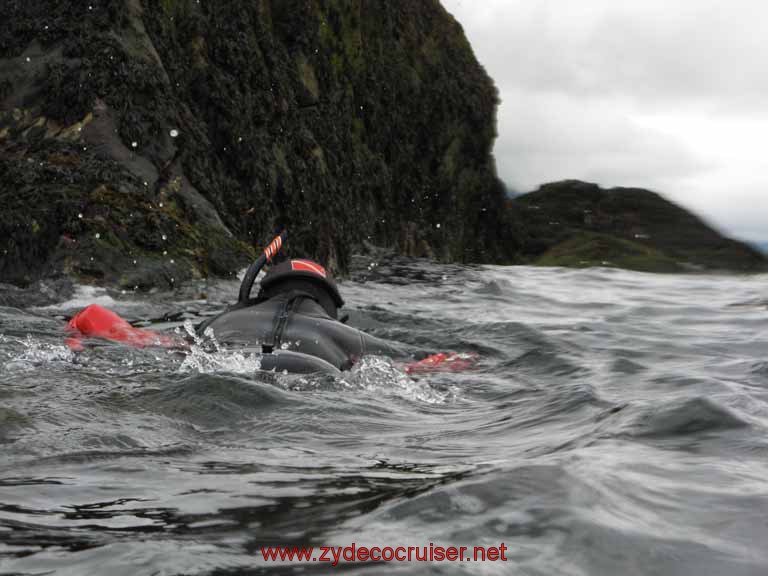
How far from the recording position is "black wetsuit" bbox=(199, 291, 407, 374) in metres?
5.53

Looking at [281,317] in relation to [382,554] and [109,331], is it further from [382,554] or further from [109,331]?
[382,554]

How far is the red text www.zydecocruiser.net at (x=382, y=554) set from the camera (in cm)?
207

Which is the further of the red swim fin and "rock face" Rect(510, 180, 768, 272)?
"rock face" Rect(510, 180, 768, 272)

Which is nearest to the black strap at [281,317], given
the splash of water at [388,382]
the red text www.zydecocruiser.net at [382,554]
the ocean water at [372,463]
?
the ocean water at [372,463]

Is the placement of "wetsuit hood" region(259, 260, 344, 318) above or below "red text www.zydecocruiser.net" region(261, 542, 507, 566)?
above

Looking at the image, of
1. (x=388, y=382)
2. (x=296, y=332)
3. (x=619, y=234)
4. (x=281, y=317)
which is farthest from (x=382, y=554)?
(x=619, y=234)

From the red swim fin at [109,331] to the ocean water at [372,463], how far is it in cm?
22

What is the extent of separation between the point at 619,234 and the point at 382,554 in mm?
42711

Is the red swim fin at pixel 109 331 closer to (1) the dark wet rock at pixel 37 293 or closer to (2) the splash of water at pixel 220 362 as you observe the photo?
(2) the splash of water at pixel 220 362

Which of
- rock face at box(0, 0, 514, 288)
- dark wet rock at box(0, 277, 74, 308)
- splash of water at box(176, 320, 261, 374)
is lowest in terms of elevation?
splash of water at box(176, 320, 261, 374)

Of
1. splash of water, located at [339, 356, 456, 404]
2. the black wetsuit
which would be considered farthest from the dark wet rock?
splash of water, located at [339, 356, 456, 404]

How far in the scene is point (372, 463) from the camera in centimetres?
328

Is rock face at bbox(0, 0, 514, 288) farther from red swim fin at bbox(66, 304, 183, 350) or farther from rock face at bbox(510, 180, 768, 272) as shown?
rock face at bbox(510, 180, 768, 272)

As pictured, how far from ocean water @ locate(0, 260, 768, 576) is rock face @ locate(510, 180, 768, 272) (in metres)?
28.3
